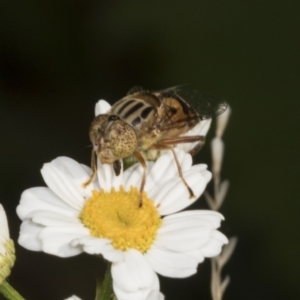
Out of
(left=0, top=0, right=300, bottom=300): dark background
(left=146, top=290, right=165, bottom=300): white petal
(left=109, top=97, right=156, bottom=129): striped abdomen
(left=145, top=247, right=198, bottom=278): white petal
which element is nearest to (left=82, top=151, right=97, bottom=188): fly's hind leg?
(left=109, top=97, right=156, bottom=129): striped abdomen

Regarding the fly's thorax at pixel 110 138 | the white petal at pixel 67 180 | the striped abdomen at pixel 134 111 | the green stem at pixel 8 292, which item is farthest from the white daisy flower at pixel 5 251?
the striped abdomen at pixel 134 111

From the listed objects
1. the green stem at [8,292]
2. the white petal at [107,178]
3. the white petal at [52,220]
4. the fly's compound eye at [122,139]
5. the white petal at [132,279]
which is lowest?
the green stem at [8,292]

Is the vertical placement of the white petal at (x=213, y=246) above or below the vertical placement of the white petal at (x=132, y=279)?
above

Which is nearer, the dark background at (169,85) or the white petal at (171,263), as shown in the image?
the white petal at (171,263)

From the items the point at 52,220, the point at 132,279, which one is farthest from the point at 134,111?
the point at 132,279

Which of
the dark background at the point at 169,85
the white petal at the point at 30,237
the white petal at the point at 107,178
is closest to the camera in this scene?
the white petal at the point at 30,237

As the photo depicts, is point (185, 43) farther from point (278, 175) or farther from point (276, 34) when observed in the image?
point (278, 175)

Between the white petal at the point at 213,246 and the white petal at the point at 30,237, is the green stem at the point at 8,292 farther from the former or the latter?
the white petal at the point at 213,246

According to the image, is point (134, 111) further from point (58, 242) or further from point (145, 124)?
point (58, 242)
